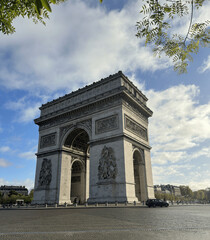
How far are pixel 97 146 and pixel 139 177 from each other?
24.2ft

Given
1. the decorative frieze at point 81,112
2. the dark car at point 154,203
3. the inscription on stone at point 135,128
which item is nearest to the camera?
the dark car at point 154,203

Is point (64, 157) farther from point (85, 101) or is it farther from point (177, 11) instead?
point (177, 11)

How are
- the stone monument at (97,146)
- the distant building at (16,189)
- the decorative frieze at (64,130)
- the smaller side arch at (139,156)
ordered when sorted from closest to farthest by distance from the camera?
the stone monument at (97,146) < the smaller side arch at (139,156) < the decorative frieze at (64,130) < the distant building at (16,189)

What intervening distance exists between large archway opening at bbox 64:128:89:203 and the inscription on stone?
7.97 metres

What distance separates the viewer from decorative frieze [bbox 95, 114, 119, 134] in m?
25.2

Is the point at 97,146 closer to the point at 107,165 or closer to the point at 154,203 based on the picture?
the point at 107,165

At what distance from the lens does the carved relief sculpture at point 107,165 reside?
76.4ft

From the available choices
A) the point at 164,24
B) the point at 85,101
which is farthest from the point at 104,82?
the point at 164,24

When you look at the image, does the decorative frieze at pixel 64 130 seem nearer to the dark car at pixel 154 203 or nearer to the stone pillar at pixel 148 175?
the stone pillar at pixel 148 175

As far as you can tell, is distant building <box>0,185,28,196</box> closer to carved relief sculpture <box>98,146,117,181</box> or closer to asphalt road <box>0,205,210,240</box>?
carved relief sculpture <box>98,146,117,181</box>

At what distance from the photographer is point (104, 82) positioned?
28.2 meters

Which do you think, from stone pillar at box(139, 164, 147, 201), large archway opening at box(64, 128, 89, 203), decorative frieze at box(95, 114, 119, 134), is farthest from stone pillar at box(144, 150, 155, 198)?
large archway opening at box(64, 128, 89, 203)

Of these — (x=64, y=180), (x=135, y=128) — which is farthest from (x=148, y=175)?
(x=64, y=180)

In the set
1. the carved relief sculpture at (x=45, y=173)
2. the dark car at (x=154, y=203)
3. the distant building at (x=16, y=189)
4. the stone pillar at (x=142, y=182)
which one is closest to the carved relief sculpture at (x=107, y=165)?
the dark car at (x=154, y=203)
